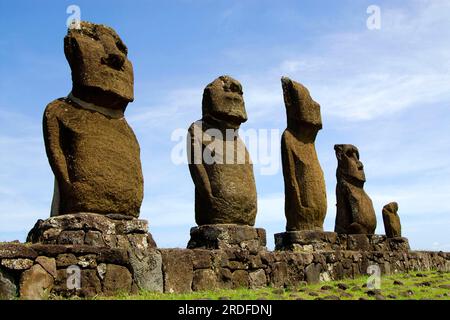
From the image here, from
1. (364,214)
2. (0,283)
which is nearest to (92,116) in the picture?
(0,283)

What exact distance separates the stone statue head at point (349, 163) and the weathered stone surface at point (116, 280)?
819 centimetres

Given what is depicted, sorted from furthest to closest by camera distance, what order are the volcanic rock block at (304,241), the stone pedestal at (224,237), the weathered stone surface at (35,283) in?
the volcanic rock block at (304,241)
the stone pedestal at (224,237)
the weathered stone surface at (35,283)

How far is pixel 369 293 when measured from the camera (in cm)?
748

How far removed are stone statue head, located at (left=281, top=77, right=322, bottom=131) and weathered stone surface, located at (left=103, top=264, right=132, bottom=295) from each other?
18.9ft

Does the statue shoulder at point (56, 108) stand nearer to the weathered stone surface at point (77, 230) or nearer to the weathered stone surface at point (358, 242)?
the weathered stone surface at point (77, 230)

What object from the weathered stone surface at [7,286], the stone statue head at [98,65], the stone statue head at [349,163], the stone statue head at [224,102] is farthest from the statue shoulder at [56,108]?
the stone statue head at [349,163]

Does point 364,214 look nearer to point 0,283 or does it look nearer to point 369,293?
point 369,293

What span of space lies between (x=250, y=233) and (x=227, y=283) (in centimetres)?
119

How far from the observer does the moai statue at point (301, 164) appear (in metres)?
10.6

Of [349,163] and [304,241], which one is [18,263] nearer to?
[304,241]

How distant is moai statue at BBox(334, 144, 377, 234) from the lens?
12844 millimetres

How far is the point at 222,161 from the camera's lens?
8664mm

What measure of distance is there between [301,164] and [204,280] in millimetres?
→ 4253

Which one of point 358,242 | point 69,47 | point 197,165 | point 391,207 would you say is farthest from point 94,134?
point 391,207
